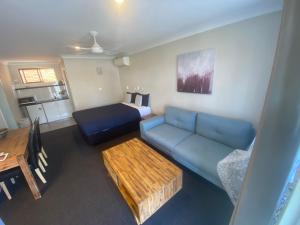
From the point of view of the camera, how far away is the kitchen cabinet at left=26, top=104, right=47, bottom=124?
4677 millimetres

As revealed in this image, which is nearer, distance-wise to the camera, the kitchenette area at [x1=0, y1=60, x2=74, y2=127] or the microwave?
the kitchenette area at [x1=0, y1=60, x2=74, y2=127]

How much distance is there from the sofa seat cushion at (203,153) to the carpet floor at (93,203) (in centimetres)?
32

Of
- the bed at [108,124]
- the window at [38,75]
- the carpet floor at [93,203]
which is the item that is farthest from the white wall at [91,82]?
the carpet floor at [93,203]

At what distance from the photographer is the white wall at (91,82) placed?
4398 millimetres

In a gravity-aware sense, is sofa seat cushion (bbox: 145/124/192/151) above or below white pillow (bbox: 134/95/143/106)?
below

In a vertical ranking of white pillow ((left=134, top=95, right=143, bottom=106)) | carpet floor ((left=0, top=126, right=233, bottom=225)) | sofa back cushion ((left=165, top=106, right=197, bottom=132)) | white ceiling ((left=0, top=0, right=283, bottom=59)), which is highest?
white ceiling ((left=0, top=0, right=283, bottom=59))

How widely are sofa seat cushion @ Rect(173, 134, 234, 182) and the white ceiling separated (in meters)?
1.87

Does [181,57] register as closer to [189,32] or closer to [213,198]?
[189,32]

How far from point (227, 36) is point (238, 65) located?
0.49 meters

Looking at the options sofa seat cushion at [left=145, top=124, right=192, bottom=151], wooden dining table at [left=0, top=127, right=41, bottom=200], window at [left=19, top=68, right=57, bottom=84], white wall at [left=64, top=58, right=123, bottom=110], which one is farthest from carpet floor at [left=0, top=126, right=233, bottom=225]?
window at [left=19, top=68, right=57, bottom=84]

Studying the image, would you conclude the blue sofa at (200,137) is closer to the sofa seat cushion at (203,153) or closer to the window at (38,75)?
the sofa seat cushion at (203,153)

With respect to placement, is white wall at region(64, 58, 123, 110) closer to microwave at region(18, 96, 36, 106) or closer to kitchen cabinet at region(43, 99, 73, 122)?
kitchen cabinet at region(43, 99, 73, 122)

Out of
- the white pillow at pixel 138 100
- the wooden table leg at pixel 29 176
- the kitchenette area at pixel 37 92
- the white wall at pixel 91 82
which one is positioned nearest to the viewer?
the wooden table leg at pixel 29 176

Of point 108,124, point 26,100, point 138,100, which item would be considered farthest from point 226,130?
point 26,100
